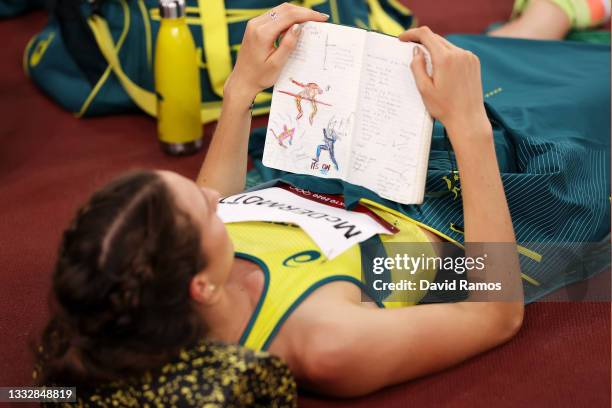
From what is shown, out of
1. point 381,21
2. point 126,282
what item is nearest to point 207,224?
point 126,282

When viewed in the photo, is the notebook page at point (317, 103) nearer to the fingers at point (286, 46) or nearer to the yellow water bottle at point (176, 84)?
the fingers at point (286, 46)

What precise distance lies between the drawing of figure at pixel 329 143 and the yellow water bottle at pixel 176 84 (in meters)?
0.52

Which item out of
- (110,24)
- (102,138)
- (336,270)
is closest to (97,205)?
(336,270)

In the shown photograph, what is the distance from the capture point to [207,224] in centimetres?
84

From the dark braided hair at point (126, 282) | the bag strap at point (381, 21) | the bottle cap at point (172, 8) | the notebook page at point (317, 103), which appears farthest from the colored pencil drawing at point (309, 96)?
the bag strap at point (381, 21)

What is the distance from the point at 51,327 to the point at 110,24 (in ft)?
3.02

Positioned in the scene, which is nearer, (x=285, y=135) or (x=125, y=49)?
(x=285, y=135)

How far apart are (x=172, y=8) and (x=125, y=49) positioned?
0.75ft

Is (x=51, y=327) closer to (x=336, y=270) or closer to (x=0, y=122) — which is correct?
(x=336, y=270)

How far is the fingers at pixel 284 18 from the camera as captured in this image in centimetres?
103

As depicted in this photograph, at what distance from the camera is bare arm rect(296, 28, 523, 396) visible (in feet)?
2.85

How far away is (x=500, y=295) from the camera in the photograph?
0.97 m

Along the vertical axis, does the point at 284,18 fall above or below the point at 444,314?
above

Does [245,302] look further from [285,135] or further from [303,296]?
[285,135]
